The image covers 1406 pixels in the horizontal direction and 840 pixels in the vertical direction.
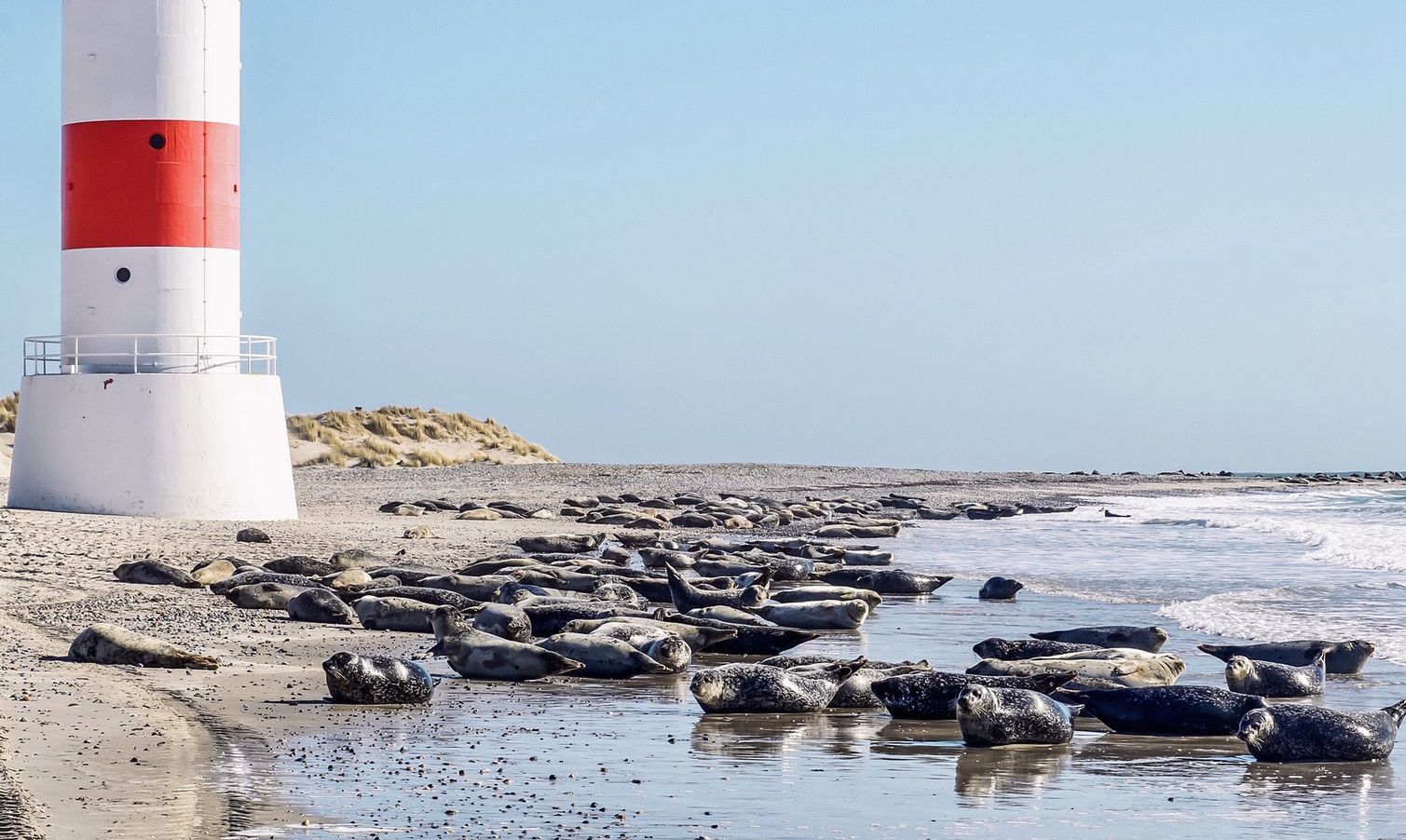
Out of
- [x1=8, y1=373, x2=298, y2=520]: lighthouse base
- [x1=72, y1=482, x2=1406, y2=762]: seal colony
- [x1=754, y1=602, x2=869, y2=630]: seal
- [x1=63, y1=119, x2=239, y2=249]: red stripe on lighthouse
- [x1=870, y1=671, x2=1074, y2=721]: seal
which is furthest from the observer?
[x1=8, y1=373, x2=298, y2=520]: lighthouse base

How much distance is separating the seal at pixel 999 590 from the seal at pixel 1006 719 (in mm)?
7082

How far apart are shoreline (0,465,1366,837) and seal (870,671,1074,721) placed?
9.00 feet

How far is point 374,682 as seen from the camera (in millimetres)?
7906

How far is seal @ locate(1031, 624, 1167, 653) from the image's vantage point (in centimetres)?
1011

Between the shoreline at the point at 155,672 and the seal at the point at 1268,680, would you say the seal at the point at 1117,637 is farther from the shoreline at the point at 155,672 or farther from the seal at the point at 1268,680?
the shoreline at the point at 155,672

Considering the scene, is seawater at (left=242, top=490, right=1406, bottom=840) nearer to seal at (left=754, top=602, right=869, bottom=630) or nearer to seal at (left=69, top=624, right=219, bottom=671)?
seal at (left=754, top=602, right=869, bottom=630)

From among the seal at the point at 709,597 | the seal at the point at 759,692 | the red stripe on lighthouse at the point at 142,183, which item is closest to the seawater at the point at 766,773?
the seal at the point at 759,692

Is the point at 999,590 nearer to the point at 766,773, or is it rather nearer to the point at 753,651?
the point at 753,651

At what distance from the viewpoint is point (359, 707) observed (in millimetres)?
7816

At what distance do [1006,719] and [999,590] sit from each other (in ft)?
24.0

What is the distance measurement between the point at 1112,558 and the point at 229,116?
39.7 ft

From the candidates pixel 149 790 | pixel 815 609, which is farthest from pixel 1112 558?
pixel 149 790

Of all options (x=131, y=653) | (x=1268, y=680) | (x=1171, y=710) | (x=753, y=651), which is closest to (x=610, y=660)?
(x=753, y=651)

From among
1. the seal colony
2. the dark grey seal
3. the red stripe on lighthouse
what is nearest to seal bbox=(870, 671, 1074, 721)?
the seal colony
